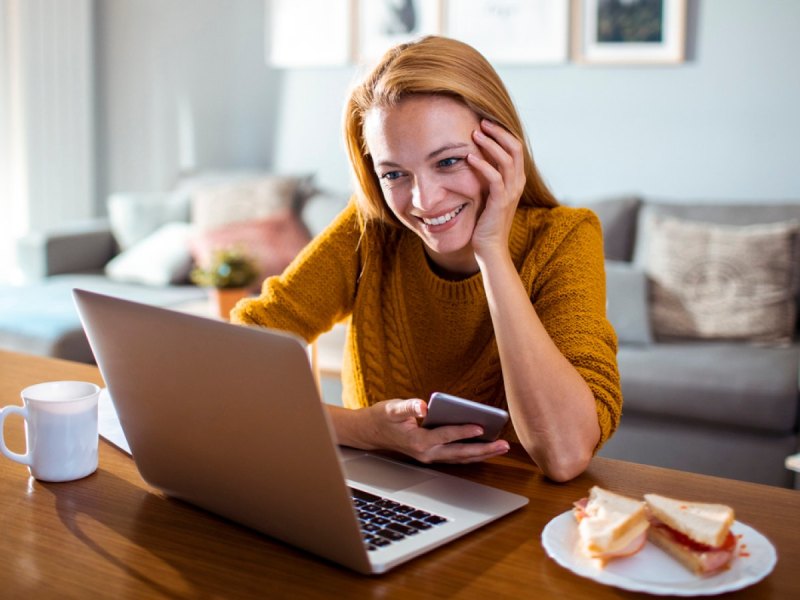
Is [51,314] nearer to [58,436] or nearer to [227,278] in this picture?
[227,278]

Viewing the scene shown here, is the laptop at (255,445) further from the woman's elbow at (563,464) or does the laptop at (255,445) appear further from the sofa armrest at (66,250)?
the sofa armrest at (66,250)

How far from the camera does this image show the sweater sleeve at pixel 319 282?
1598 millimetres

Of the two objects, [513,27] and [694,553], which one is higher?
[513,27]

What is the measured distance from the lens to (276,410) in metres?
0.82

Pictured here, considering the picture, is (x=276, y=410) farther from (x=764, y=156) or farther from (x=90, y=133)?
(x=90, y=133)

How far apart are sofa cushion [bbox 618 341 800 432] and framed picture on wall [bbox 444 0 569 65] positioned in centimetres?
147

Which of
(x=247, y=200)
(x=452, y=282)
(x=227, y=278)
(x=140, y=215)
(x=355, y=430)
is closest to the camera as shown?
(x=355, y=430)

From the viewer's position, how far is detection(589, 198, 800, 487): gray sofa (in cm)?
267

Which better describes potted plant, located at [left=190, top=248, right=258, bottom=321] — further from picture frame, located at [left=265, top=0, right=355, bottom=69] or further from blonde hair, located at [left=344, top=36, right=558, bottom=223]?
blonde hair, located at [left=344, top=36, right=558, bottom=223]

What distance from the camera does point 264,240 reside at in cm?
396

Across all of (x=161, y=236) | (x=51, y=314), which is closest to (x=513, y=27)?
(x=161, y=236)

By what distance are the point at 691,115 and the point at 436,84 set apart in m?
2.51

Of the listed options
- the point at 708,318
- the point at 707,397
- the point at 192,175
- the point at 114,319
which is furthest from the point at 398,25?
the point at 114,319

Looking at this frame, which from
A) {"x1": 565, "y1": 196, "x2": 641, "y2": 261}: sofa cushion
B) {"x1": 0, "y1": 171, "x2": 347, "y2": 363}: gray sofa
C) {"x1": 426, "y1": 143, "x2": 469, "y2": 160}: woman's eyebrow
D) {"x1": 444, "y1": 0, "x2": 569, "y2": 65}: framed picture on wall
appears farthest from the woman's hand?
{"x1": 444, "y1": 0, "x2": 569, "y2": 65}: framed picture on wall
